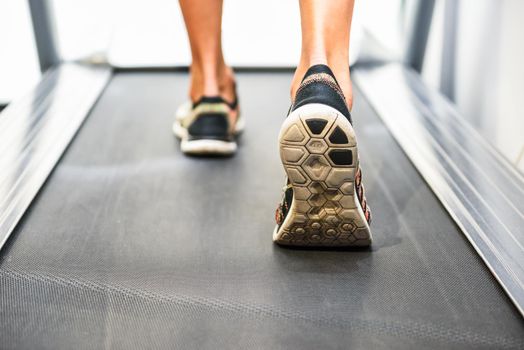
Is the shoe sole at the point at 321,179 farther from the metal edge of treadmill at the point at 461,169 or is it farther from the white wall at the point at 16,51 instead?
the white wall at the point at 16,51

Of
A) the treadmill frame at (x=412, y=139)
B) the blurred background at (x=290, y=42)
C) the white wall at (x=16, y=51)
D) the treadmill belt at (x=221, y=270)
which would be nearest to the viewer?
the treadmill belt at (x=221, y=270)

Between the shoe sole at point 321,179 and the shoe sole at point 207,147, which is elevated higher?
the shoe sole at point 321,179

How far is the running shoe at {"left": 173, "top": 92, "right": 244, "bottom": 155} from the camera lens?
4.00 feet

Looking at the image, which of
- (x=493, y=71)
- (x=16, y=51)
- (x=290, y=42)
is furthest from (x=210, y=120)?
(x=16, y=51)

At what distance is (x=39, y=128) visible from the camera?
4.46 ft

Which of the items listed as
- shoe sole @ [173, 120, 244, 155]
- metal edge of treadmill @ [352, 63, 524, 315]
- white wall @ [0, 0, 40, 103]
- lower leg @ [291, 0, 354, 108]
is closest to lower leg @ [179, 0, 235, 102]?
shoe sole @ [173, 120, 244, 155]

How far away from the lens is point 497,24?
1338mm

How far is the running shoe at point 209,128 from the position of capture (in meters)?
1.22

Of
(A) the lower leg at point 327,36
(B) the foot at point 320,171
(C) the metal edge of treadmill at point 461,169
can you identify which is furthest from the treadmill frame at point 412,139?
(A) the lower leg at point 327,36

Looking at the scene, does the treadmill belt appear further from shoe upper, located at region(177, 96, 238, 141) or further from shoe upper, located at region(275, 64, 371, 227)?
shoe upper, located at region(275, 64, 371, 227)

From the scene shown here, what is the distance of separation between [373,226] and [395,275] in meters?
0.15

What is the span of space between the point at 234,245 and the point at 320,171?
24 centimetres

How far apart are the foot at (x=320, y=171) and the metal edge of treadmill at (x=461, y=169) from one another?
229 mm

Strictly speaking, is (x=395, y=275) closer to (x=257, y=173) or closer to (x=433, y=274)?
(x=433, y=274)
